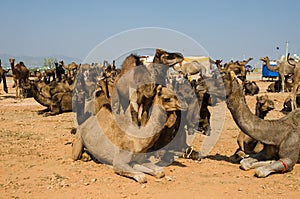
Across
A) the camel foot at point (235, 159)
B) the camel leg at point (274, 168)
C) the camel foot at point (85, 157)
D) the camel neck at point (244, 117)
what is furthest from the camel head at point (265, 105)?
the camel foot at point (85, 157)

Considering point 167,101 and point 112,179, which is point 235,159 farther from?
point 112,179

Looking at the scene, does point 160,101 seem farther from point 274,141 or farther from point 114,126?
point 274,141

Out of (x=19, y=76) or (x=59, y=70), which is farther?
(x=59, y=70)

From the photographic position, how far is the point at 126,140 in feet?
25.9

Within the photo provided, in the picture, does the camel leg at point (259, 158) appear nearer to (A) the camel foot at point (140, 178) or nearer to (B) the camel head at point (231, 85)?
(B) the camel head at point (231, 85)

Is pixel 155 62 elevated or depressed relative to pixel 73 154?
elevated

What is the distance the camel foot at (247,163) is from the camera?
800cm

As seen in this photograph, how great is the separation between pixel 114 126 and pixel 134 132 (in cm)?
59

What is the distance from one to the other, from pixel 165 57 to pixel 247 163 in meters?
2.98

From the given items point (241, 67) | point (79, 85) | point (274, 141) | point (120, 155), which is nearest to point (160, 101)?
point (120, 155)

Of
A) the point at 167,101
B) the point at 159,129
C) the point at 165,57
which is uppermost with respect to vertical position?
the point at 165,57

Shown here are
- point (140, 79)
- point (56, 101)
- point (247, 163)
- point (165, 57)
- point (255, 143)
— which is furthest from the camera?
point (56, 101)

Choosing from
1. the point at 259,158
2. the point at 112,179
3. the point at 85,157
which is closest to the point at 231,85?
the point at 259,158

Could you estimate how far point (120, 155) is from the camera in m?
7.88
